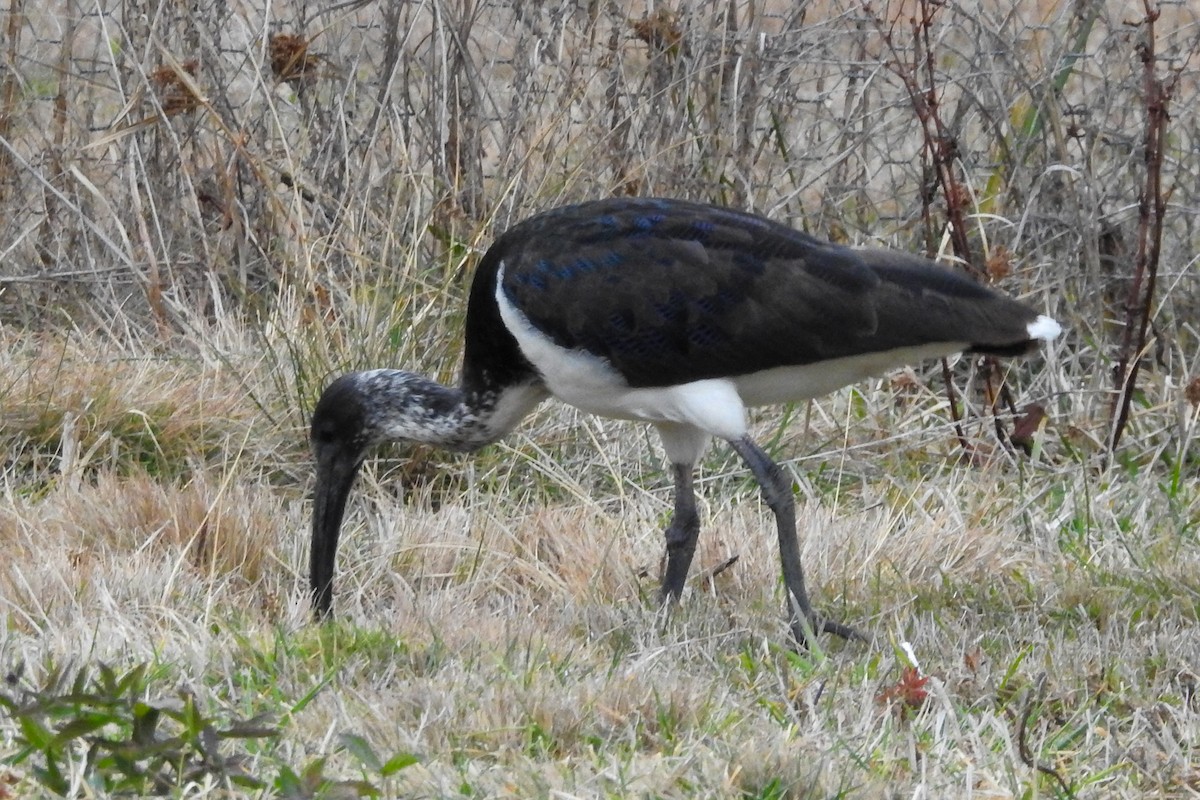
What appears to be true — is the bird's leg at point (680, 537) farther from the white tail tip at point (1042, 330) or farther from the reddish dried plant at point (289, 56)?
the reddish dried plant at point (289, 56)

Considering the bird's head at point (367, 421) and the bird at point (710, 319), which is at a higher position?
the bird at point (710, 319)

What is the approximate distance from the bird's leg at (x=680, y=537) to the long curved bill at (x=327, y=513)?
85 centimetres

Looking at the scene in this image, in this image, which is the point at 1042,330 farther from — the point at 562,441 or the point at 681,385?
the point at 562,441

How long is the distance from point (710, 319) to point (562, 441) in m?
1.53

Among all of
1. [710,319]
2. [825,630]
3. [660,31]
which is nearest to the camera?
A: [825,630]

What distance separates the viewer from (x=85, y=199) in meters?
7.09

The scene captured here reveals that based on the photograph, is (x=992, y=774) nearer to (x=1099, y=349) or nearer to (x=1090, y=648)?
(x=1090, y=648)

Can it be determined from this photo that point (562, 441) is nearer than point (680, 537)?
No

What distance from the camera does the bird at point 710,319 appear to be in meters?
4.46

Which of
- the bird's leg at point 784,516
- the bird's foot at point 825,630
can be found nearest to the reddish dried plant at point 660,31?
the bird's leg at point 784,516

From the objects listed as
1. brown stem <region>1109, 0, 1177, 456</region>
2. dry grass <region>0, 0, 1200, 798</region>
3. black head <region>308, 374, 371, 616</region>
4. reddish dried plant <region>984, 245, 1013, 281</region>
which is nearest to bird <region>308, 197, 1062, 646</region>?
black head <region>308, 374, 371, 616</region>

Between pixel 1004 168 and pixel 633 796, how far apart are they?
4.44 metres

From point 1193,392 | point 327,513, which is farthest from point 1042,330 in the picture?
point 327,513

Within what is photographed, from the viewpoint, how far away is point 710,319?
4.49 metres
